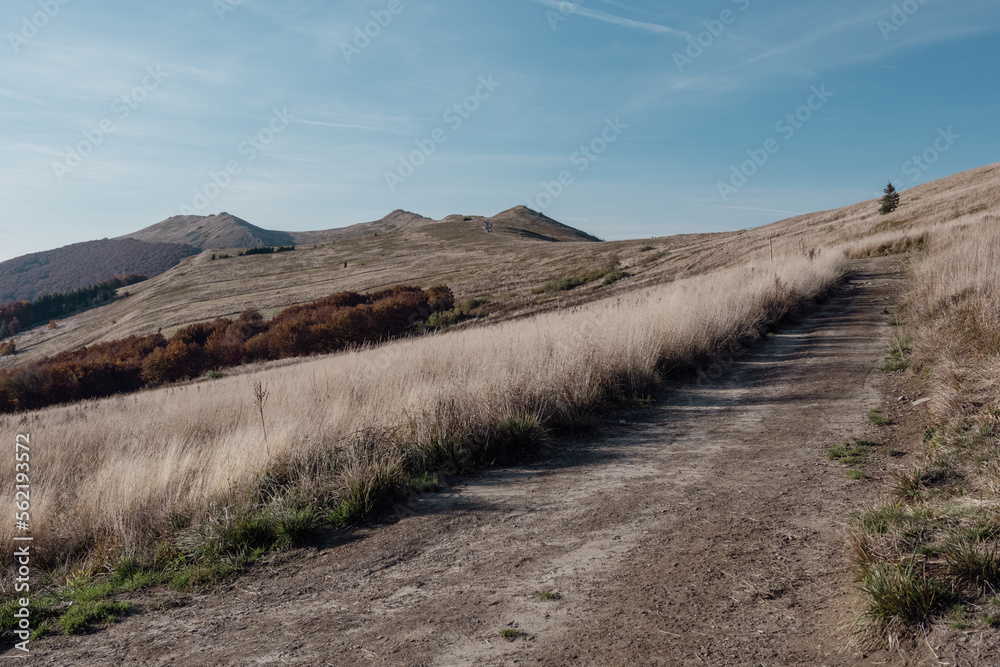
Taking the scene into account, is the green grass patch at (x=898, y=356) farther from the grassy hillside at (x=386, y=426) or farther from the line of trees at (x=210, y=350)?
the line of trees at (x=210, y=350)

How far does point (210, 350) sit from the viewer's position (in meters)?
45.0

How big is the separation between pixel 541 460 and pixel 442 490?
1.14m

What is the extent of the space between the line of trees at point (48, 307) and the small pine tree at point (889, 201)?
101 metres

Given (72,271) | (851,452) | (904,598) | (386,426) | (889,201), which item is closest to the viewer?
(904,598)

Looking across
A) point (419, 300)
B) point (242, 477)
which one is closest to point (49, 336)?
point (419, 300)

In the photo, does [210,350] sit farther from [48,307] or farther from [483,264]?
[48,307]

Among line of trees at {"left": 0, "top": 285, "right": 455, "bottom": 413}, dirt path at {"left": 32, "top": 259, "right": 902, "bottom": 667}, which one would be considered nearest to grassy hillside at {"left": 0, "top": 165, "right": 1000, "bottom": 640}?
dirt path at {"left": 32, "top": 259, "right": 902, "bottom": 667}

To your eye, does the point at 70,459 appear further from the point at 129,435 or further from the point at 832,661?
the point at 832,661

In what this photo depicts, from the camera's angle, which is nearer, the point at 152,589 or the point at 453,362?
the point at 152,589

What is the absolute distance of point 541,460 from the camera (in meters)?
6.23

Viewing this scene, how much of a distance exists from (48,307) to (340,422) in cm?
12324

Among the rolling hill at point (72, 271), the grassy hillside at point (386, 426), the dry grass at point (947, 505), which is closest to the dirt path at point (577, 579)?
the dry grass at point (947, 505)

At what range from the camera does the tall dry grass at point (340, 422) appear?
17.7ft

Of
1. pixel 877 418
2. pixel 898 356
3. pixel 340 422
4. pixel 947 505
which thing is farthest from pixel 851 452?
pixel 340 422
